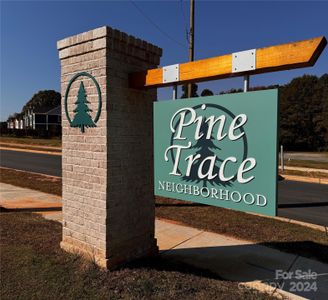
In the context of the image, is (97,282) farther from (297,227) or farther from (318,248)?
(297,227)

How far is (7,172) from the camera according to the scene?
1402cm

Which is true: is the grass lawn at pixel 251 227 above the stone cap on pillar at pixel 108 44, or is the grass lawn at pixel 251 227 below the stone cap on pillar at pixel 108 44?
below

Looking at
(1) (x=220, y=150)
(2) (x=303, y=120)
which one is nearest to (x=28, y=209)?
(1) (x=220, y=150)

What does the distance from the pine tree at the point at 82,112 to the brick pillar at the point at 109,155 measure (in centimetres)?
7

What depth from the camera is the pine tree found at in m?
4.26

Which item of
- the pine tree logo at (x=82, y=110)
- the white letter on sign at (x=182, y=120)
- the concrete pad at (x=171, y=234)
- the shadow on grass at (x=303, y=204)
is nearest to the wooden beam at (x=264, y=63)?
the white letter on sign at (x=182, y=120)

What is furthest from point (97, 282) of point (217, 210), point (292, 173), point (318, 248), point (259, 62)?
point (292, 173)

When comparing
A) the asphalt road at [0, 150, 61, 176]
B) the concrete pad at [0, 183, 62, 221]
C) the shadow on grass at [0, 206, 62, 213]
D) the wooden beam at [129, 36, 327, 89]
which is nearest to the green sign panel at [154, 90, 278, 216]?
the wooden beam at [129, 36, 327, 89]

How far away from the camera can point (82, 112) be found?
14.3ft

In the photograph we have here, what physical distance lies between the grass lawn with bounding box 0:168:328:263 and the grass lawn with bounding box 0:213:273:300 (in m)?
1.76

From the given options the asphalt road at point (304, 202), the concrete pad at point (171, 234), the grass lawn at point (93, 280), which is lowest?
the asphalt road at point (304, 202)

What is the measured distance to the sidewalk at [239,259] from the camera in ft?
12.9

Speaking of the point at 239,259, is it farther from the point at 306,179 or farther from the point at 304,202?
the point at 306,179

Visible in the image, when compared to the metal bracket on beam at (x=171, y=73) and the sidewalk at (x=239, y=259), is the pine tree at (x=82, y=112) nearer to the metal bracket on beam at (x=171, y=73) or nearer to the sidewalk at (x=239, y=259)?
the metal bracket on beam at (x=171, y=73)
